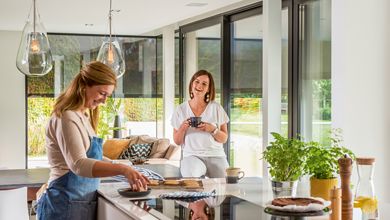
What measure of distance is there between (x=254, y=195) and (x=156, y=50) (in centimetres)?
869

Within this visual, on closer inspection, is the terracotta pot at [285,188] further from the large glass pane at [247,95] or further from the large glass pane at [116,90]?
the large glass pane at [116,90]

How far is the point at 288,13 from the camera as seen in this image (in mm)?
6746

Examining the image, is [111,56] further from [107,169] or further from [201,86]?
[107,169]

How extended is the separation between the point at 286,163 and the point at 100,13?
6159 mm

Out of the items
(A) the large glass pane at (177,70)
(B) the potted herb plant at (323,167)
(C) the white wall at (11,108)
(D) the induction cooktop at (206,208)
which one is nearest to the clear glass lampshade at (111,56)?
(D) the induction cooktop at (206,208)

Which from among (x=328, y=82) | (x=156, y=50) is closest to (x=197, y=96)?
(x=328, y=82)

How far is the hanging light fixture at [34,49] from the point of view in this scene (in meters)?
4.89

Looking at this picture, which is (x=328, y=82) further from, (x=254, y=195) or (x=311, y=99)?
(x=254, y=195)

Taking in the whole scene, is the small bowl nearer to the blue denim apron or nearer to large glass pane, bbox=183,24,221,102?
the blue denim apron

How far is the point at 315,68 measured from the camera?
6.35 metres

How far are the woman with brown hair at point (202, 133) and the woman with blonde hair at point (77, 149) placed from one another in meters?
2.02

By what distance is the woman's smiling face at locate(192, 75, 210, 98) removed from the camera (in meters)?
5.54

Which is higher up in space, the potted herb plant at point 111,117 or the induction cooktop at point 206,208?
the potted herb plant at point 111,117

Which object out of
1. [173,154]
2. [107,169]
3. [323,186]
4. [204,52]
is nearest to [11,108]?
[173,154]
